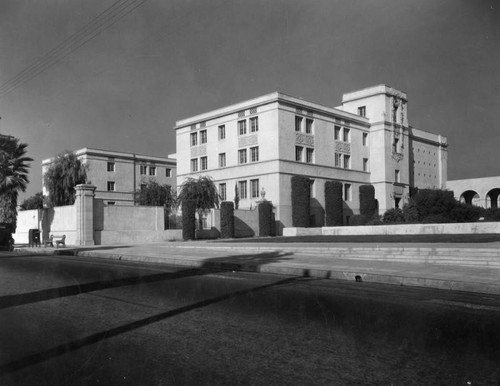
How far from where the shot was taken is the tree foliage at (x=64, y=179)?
41.7 metres

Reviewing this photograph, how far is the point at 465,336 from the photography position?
5.73 m

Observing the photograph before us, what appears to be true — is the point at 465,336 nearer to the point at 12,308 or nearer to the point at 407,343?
the point at 407,343

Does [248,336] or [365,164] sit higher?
[365,164]

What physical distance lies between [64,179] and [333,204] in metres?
25.7

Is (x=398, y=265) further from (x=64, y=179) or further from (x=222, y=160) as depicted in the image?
(x=222, y=160)

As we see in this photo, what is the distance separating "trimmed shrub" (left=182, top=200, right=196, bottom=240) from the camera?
3691 cm

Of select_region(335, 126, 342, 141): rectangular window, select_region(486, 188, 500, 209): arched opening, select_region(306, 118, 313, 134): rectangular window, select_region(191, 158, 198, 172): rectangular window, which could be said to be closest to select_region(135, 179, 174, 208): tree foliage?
select_region(191, 158, 198, 172): rectangular window

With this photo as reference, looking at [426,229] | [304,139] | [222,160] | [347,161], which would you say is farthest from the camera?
[347,161]

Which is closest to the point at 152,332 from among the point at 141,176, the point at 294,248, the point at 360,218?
the point at 294,248

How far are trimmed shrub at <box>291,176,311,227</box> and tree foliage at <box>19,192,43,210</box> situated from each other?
156ft

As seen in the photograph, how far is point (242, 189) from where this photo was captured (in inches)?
1976

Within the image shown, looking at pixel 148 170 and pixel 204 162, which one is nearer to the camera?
pixel 204 162

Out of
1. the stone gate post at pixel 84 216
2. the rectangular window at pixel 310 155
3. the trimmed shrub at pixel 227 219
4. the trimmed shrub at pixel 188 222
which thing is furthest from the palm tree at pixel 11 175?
the rectangular window at pixel 310 155

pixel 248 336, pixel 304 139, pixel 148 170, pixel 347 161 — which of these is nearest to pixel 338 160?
pixel 347 161
